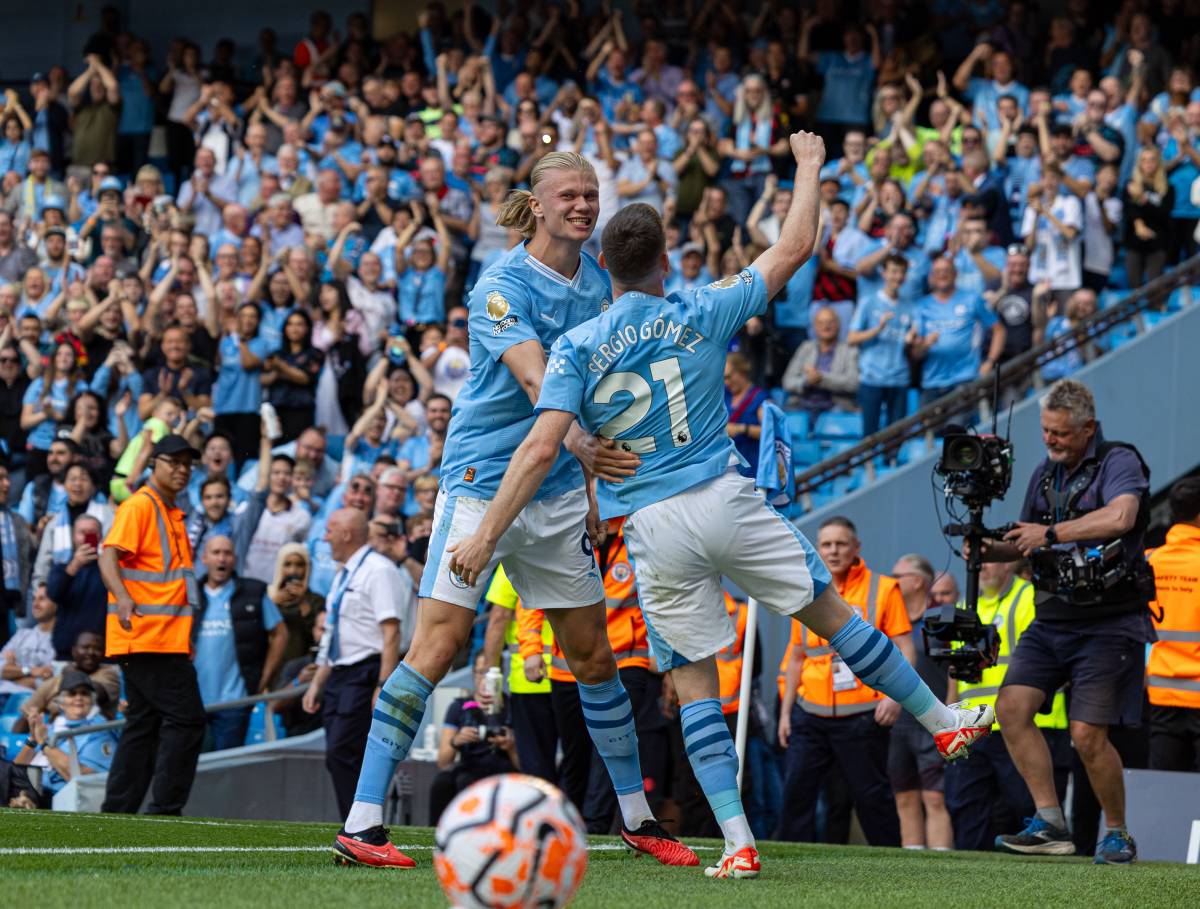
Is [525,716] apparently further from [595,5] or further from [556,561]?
[595,5]

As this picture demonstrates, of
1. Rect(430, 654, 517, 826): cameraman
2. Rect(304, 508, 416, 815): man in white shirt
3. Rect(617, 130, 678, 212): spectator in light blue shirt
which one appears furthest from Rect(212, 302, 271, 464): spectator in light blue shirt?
Rect(304, 508, 416, 815): man in white shirt

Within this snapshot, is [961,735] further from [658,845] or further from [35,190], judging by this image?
[35,190]

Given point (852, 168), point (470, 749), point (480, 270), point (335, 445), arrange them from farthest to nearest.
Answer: point (480, 270)
point (852, 168)
point (335, 445)
point (470, 749)

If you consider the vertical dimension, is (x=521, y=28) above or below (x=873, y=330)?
above

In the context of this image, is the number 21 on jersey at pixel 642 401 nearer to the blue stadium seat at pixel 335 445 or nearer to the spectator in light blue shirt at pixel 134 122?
the blue stadium seat at pixel 335 445

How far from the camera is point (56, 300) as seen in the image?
18344mm

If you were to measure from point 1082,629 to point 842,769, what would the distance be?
301 cm

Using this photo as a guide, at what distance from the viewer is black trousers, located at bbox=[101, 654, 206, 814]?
1041cm

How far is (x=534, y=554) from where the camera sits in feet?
21.7

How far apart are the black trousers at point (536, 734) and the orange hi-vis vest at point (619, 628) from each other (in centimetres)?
47

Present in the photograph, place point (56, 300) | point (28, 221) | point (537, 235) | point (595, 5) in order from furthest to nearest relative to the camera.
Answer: point (595, 5), point (28, 221), point (56, 300), point (537, 235)

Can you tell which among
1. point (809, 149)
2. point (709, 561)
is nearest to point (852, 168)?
point (809, 149)

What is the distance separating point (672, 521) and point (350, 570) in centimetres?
506

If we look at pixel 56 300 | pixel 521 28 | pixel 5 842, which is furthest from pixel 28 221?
pixel 5 842
